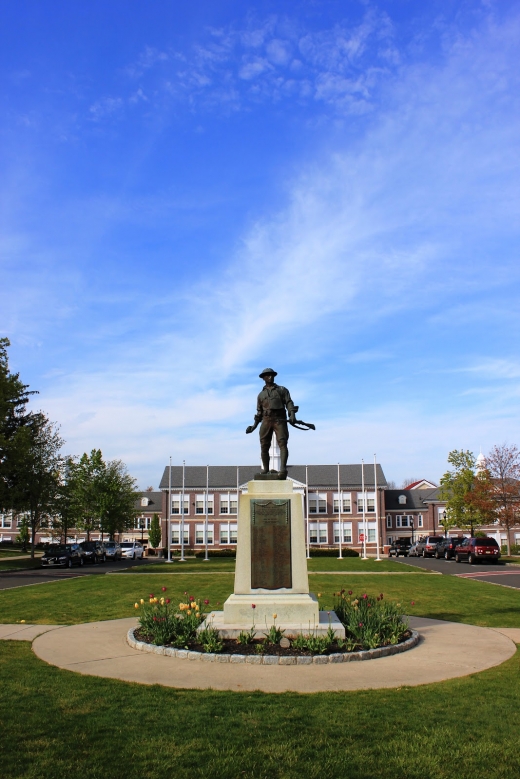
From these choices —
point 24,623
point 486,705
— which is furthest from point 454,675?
point 24,623

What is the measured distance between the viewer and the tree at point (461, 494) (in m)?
52.6

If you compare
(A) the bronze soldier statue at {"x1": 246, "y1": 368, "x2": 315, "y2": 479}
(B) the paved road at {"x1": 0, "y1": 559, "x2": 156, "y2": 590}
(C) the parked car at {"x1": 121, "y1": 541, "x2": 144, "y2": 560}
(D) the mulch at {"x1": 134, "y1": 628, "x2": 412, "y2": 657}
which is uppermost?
(A) the bronze soldier statue at {"x1": 246, "y1": 368, "x2": 315, "y2": 479}

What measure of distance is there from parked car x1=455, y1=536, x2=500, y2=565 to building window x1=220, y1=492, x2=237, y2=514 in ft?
127

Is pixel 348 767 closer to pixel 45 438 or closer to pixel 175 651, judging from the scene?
pixel 175 651

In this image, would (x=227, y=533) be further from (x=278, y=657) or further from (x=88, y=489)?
(x=278, y=657)

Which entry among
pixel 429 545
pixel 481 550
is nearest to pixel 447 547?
pixel 429 545

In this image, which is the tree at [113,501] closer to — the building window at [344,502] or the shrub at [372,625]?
the building window at [344,502]

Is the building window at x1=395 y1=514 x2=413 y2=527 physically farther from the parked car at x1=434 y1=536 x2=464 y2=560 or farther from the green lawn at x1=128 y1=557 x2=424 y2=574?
the green lawn at x1=128 y1=557 x2=424 y2=574

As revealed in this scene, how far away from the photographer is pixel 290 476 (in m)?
76.5

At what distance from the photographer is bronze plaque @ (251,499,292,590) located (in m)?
10.8

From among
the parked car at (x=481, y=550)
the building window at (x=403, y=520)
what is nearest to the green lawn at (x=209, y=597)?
the parked car at (x=481, y=550)

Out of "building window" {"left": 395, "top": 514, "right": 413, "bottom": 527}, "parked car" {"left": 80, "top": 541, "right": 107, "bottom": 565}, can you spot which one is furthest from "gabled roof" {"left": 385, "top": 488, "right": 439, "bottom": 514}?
"parked car" {"left": 80, "top": 541, "right": 107, "bottom": 565}

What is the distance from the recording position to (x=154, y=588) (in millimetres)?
20703

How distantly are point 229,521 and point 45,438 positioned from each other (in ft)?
110
